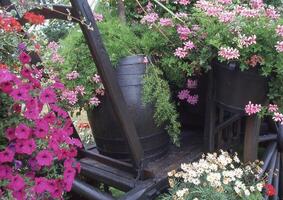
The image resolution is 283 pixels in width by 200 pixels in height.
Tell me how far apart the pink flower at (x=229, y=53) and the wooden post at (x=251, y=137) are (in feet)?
1.79

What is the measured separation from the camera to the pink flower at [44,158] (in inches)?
54.3

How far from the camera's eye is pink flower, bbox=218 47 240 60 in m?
1.99

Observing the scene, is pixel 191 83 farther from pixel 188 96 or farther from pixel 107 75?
pixel 107 75

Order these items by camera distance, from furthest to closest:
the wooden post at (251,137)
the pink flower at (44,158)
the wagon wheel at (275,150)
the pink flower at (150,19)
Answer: the wagon wheel at (275,150) < the wooden post at (251,137) < the pink flower at (150,19) < the pink flower at (44,158)

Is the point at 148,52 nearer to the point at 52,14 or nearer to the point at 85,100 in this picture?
the point at 85,100

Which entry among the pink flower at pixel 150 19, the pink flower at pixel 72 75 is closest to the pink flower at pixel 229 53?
the pink flower at pixel 150 19

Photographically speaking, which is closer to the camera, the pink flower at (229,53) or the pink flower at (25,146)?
the pink flower at (25,146)

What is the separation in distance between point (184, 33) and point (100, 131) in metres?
0.71

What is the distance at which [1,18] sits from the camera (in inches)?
57.7

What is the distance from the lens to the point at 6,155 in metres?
1.29

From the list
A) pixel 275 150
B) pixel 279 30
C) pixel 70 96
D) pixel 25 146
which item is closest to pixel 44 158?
pixel 25 146

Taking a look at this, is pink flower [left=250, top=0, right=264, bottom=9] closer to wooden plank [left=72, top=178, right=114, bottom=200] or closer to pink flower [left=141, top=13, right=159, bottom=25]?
pink flower [left=141, top=13, right=159, bottom=25]

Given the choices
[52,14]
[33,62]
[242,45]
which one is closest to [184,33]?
[242,45]

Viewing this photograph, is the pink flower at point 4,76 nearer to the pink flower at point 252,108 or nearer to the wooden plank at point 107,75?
the wooden plank at point 107,75
